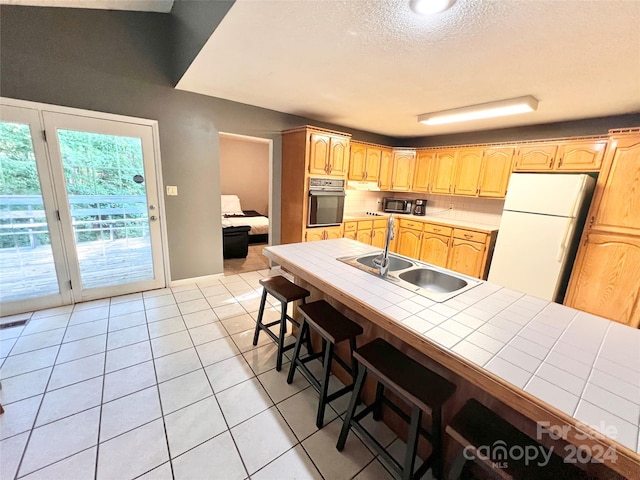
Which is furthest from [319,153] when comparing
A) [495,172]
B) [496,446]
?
[496,446]

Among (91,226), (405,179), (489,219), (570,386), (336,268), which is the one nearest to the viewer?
(570,386)

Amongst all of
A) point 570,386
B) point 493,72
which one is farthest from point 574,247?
point 570,386

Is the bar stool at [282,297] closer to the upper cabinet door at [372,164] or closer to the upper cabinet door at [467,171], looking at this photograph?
the upper cabinet door at [372,164]

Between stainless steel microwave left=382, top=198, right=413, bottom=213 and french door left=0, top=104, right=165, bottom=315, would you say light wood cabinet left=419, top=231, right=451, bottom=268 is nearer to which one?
stainless steel microwave left=382, top=198, right=413, bottom=213

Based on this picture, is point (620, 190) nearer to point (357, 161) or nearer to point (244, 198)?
point (357, 161)

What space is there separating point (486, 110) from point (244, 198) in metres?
5.55

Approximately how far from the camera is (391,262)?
2.07 m

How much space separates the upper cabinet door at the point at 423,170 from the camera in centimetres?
453

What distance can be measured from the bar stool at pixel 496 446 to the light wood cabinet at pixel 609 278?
281 centimetres

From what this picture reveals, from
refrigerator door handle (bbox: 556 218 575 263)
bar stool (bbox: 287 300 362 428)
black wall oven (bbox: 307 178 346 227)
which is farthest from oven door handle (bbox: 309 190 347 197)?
refrigerator door handle (bbox: 556 218 575 263)

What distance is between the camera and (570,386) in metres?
0.82

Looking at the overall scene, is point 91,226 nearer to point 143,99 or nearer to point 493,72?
point 143,99

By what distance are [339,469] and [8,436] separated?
186 cm

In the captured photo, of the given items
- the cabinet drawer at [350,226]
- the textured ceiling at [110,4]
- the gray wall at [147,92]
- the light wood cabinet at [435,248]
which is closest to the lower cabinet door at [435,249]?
the light wood cabinet at [435,248]
